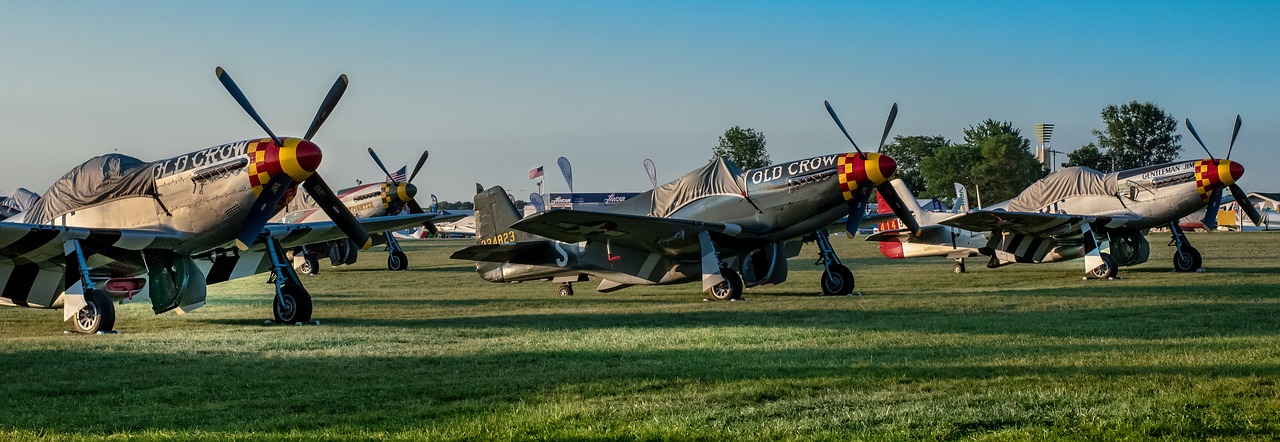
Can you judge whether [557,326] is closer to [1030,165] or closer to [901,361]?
[901,361]

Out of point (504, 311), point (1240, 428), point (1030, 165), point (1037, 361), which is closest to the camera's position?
point (1240, 428)

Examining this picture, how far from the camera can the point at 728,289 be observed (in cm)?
1842

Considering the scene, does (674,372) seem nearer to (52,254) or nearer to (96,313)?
(96,313)

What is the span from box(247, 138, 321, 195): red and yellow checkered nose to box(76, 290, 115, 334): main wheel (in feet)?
6.91

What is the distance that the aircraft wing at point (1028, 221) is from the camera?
24359mm

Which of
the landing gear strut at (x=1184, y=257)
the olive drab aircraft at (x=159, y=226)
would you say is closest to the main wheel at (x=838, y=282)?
the olive drab aircraft at (x=159, y=226)

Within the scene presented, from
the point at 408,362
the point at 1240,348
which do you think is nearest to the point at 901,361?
the point at 1240,348

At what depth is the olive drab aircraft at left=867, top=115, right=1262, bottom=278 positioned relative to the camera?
80.6 ft

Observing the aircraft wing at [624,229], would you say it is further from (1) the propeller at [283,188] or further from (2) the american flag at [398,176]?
(2) the american flag at [398,176]

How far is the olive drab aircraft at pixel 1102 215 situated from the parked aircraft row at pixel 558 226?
0.14 ft

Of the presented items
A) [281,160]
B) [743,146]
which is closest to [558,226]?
[281,160]

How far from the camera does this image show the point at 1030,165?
10181 cm

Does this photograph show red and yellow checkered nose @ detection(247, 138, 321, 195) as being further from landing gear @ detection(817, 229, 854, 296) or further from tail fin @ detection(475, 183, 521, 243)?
landing gear @ detection(817, 229, 854, 296)

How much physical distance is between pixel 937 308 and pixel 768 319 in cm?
277
